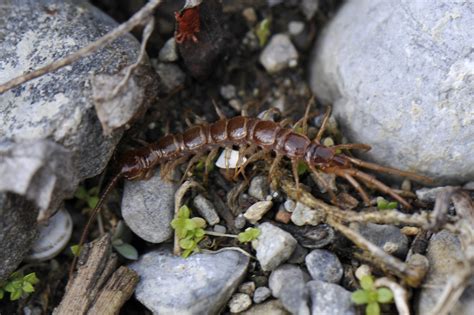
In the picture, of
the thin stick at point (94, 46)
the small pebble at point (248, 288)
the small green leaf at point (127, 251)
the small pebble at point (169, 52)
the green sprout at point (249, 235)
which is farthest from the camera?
the small pebble at point (169, 52)

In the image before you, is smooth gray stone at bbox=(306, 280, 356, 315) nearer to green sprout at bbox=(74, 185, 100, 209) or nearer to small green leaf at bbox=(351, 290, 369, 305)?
small green leaf at bbox=(351, 290, 369, 305)

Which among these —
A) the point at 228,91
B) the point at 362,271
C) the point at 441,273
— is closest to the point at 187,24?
the point at 228,91

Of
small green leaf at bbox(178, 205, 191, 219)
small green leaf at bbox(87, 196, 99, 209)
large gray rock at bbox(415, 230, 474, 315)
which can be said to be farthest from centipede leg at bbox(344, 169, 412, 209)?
small green leaf at bbox(87, 196, 99, 209)

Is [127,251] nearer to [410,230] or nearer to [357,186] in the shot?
[357,186]

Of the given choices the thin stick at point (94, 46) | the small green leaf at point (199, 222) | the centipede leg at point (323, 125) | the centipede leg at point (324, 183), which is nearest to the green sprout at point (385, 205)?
the centipede leg at point (324, 183)

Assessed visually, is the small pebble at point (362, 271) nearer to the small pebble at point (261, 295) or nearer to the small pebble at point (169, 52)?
the small pebble at point (261, 295)
